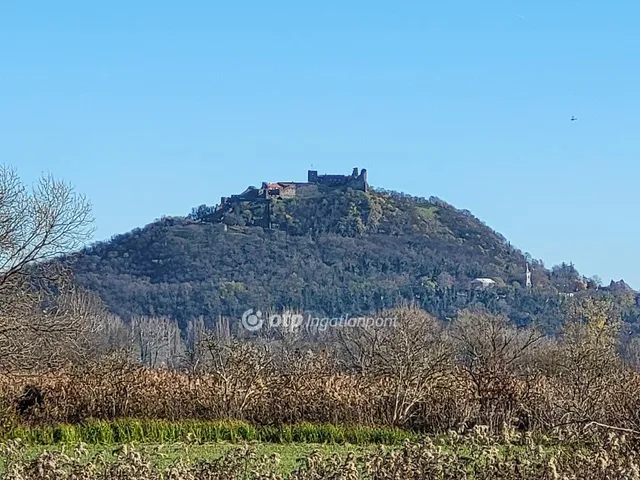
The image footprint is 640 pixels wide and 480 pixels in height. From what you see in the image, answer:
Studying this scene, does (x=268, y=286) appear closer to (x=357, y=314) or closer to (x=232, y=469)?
(x=357, y=314)

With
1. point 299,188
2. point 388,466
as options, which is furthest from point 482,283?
point 388,466

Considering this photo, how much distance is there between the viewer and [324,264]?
115062 mm

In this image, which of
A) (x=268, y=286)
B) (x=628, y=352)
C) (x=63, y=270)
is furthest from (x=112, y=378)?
(x=268, y=286)

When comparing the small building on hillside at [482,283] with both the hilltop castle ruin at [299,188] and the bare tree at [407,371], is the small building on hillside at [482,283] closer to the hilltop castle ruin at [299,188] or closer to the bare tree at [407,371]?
the hilltop castle ruin at [299,188]

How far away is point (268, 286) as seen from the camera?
340ft

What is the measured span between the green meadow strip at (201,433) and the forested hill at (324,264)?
227 feet

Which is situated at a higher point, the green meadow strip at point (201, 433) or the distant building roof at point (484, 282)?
the distant building roof at point (484, 282)

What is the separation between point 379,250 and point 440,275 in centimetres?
995

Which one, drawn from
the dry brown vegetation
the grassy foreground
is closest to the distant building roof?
the dry brown vegetation
